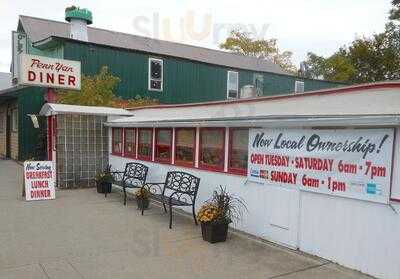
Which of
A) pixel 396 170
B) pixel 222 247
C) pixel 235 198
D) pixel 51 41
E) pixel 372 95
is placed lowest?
pixel 222 247

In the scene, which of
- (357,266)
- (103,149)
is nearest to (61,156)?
(103,149)

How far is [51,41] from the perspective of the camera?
A: 1750 cm

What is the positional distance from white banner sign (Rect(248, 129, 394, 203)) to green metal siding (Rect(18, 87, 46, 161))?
14.2m

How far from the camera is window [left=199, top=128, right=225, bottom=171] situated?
816cm

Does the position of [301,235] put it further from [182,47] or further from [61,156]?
[182,47]

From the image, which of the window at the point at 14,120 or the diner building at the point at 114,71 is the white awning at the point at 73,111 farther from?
the window at the point at 14,120

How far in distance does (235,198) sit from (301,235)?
1.69 metres

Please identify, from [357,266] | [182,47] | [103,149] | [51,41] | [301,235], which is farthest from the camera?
[182,47]

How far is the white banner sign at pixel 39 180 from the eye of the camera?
10.2 m

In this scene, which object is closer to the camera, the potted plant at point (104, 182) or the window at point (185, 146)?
the window at point (185, 146)

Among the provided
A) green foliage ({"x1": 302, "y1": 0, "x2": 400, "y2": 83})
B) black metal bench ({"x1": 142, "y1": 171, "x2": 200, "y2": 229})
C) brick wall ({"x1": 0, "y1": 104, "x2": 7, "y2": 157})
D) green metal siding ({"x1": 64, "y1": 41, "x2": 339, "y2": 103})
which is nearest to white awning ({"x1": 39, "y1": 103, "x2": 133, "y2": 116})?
black metal bench ({"x1": 142, "y1": 171, "x2": 200, "y2": 229})

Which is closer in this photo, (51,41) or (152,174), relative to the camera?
(152,174)

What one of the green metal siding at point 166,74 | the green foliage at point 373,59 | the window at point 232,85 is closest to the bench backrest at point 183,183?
the green metal siding at point 166,74

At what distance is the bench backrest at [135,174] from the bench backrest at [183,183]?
1536 mm
